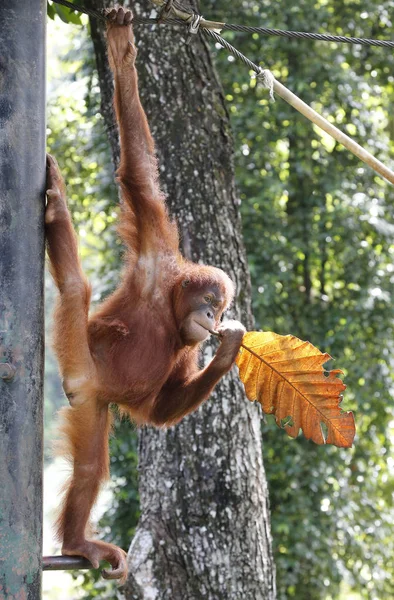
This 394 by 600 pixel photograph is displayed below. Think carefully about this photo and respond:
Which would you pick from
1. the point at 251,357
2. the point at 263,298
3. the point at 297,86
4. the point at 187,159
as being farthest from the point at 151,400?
the point at 297,86

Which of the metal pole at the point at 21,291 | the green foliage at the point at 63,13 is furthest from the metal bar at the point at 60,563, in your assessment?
the green foliage at the point at 63,13

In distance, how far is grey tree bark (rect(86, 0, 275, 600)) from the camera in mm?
3734

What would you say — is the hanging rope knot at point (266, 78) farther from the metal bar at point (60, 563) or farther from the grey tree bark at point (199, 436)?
the metal bar at point (60, 563)

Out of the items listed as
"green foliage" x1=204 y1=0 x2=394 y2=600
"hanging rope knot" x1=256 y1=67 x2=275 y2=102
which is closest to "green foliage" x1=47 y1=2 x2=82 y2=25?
"hanging rope knot" x1=256 y1=67 x2=275 y2=102

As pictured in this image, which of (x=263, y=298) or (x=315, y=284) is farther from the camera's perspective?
(x=315, y=284)

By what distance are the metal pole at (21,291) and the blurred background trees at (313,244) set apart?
4.27 meters

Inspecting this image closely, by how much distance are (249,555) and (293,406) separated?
1.47 m

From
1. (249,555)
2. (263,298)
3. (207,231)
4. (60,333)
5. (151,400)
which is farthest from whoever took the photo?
(263,298)

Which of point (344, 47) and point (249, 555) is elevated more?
point (344, 47)

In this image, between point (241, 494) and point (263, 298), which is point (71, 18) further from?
point (263, 298)

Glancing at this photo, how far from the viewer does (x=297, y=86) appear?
6570 mm

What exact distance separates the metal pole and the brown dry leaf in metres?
0.84

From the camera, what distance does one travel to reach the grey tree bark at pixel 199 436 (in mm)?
3734

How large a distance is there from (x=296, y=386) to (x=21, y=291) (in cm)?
96
